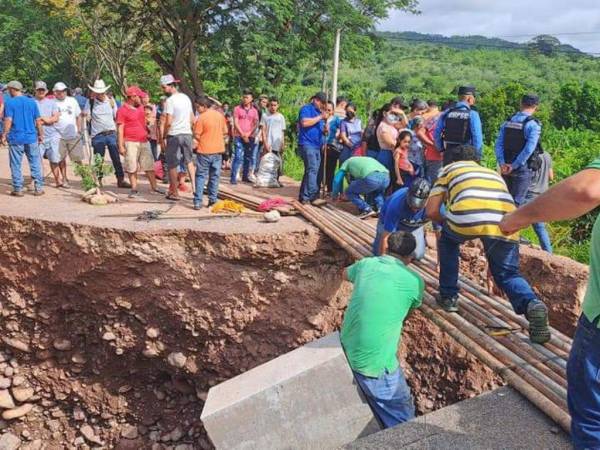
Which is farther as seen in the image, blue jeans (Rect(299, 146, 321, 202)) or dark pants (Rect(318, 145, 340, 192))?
dark pants (Rect(318, 145, 340, 192))

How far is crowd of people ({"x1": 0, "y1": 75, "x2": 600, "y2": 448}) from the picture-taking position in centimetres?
253

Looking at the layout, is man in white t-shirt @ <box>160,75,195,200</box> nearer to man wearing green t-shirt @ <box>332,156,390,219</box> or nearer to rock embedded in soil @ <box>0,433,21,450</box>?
man wearing green t-shirt @ <box>332,156,390,219</box>

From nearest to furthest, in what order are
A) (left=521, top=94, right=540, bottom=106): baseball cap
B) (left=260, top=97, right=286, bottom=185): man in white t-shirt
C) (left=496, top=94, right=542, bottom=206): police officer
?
(left=521, top=94, right=540, bottom=106): baseball cap → (left=496, top=94, right=542, bottom=206): police officer → (left=260, top=97, right=286, bottom=185): man in white t-shirt

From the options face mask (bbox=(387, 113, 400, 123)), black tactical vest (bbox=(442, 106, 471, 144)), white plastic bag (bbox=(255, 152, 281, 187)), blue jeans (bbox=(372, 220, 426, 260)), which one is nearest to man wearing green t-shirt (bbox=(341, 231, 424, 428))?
blue jeans (bbox=(372, 220, 426, 260))

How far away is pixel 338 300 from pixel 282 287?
667mm

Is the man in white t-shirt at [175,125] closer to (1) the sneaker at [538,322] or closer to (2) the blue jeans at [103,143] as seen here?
(2) the blue jeans at [103,143]

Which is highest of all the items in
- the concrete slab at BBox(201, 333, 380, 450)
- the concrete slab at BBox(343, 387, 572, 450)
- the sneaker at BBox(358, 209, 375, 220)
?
the sneaker at BBox(358, 209, 375, 220)

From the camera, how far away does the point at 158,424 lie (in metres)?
6.55

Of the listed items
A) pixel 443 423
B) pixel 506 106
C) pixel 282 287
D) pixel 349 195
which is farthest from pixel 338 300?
pixel 506 106

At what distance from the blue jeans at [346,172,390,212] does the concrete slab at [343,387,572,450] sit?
390 cm

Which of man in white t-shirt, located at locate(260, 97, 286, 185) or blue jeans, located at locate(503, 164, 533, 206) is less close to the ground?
man in white t-shirt, located at locate(260, 97, 286, 185)

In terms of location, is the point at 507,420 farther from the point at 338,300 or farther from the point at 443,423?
Result: the point at 338,300

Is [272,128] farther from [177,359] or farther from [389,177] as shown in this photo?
[177,359]

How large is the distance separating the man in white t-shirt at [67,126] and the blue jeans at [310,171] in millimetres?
3552
